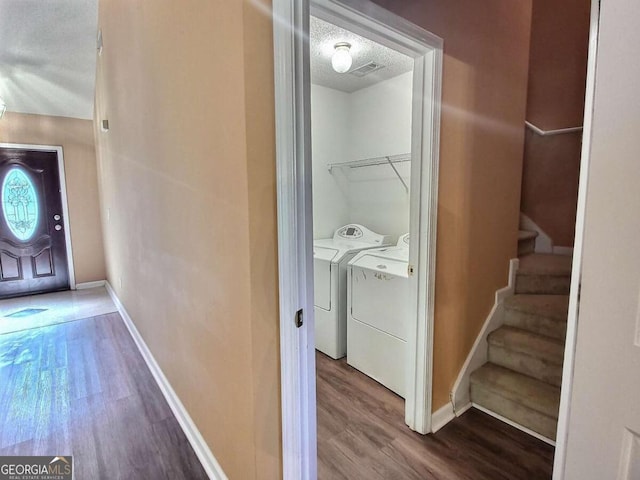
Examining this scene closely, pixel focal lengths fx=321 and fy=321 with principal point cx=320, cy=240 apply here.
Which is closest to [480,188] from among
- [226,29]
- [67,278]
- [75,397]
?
[226,29]

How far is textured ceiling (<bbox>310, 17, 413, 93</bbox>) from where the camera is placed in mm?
2264

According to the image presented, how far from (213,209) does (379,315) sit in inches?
56.2

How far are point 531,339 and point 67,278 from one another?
221 inches

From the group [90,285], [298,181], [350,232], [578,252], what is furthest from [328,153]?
[90,285]

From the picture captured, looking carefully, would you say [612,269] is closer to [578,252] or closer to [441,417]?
[578,252]

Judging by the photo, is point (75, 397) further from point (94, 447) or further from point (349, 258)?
point (349, 258)

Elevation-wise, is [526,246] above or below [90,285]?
above

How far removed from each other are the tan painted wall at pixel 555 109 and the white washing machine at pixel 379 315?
151 centimetres

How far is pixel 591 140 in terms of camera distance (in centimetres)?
57

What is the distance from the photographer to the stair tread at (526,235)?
8.81ft

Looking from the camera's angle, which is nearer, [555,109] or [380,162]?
[555,109]

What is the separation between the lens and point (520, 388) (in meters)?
1.90

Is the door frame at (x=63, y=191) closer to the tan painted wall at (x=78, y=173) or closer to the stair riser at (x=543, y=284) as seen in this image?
the tan painted wall at (x=78, y=173)

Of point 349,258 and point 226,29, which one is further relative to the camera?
point 349,258
